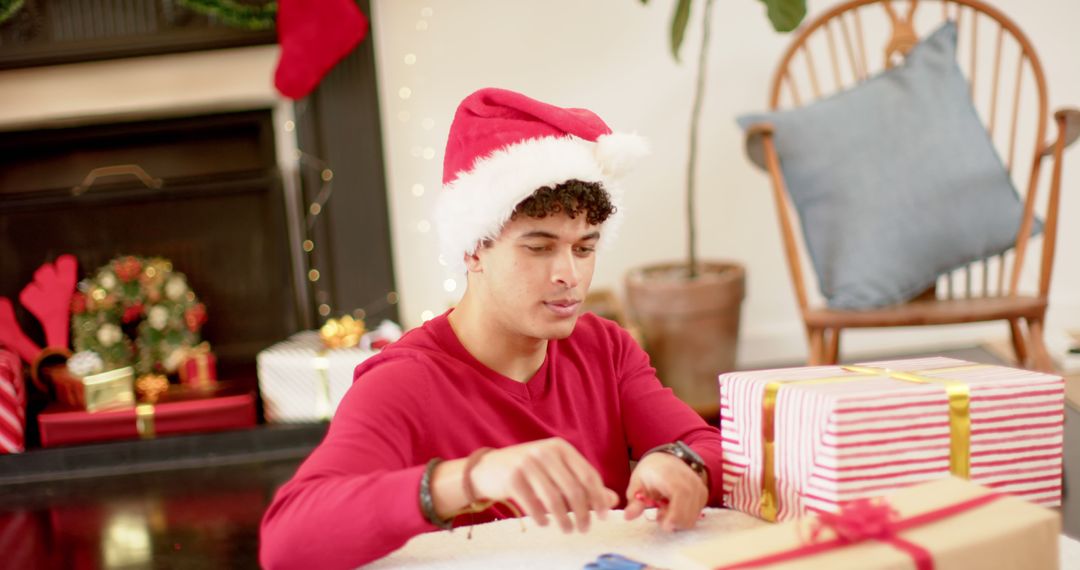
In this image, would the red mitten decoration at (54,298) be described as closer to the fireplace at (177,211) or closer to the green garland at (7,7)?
the fireplace at (177,211)

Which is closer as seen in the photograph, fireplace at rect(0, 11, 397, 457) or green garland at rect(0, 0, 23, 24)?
green garland at rect(0, 0, 23, 24)

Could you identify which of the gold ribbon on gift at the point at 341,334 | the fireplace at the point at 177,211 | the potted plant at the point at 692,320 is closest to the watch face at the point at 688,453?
the potted plant at the point at 692,320

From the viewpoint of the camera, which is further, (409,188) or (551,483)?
(409,188)

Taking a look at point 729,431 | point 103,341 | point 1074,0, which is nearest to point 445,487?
point 729,431

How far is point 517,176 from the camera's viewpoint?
3.44 ft

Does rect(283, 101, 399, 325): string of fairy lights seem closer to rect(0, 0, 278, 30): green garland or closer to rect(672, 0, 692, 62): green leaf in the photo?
rect(0, 0, 278, 30): green garland

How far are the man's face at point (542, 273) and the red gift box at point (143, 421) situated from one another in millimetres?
1689

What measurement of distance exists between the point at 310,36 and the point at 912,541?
8.02 ft

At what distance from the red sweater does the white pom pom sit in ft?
0.76

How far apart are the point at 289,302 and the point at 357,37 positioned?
2.69ft

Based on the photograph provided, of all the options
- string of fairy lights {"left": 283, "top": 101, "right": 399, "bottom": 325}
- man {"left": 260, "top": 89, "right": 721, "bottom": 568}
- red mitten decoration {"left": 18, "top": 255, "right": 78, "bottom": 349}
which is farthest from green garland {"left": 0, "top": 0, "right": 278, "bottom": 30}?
man {"left": 260, "top": 89, "right": 721, "bottom": 568}

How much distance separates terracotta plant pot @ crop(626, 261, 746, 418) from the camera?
262 cm

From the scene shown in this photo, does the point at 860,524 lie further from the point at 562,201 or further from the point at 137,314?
the point at 137,314

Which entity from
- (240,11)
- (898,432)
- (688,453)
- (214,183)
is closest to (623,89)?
(240,11)
